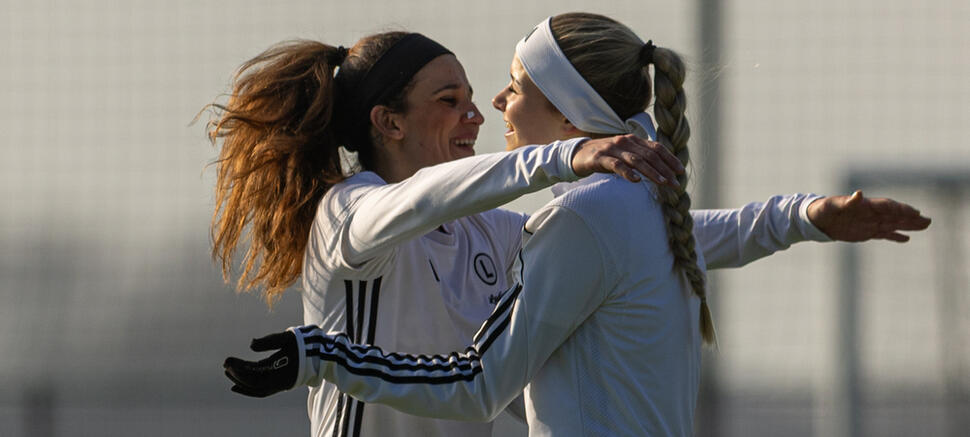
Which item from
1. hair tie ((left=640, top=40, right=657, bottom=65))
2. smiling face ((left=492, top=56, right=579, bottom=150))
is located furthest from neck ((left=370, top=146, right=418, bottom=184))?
hair tie ((left=640, top=40, right=657, bottom=65))

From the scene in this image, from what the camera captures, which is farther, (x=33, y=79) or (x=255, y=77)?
(x=33, y=79)

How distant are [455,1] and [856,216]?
2247mm

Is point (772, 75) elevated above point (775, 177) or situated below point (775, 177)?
above

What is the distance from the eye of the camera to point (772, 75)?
399 centimetres

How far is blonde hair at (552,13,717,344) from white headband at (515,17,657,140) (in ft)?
0.05

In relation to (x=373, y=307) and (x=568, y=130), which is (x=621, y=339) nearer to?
(x=568, y=130)

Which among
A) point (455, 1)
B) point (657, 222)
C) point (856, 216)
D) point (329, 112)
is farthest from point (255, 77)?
point (455, 1)

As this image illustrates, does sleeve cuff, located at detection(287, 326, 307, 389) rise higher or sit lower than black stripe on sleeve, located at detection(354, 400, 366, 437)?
higher

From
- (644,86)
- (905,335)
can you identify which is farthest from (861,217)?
(905,335)

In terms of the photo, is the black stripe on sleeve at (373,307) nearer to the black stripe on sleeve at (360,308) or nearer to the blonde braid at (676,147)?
the black stripe on sleeve at (360,308)

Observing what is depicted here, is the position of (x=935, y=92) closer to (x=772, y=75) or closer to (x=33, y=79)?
(x=772, y=75)

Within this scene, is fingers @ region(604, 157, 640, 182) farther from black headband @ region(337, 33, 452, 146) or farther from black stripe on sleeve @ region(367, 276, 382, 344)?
black headband @ region(337, 33, 452, 146)

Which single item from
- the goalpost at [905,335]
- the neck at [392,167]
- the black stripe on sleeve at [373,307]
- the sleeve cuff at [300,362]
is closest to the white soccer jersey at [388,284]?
the black stripe on sleeve at [373,307]

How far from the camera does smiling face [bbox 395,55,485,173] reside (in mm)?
2436
